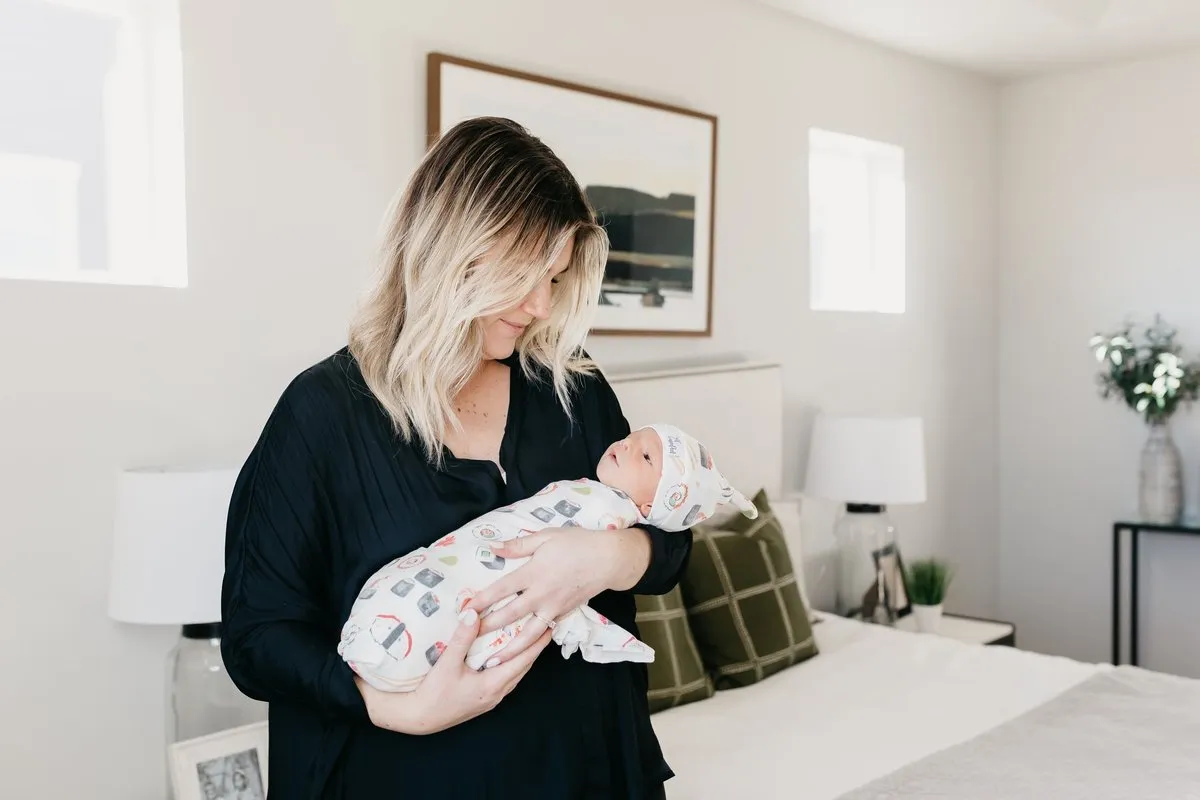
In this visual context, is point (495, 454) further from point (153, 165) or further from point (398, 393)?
point (153, 165)

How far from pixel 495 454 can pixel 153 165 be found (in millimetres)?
1256

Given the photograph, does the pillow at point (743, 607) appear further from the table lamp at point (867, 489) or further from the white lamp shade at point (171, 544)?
the white lamp shade at point (171, 544)

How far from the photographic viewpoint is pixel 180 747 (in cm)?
187

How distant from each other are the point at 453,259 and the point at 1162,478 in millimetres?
3595

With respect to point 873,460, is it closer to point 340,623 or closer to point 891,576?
point 891,576

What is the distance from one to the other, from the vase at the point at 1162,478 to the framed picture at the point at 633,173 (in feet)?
6.34

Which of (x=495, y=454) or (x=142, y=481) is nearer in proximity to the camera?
(x=495, y=454)

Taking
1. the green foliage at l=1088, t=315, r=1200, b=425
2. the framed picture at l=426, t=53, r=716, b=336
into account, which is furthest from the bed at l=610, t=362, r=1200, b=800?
the green foliage at l=1088, t=315, r=1200, b=425

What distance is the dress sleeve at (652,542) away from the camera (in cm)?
142

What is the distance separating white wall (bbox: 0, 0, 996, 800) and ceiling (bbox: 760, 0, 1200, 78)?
0.36 meters

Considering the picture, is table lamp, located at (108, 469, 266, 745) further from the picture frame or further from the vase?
the vase

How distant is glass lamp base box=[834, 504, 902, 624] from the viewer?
3514 millimetres

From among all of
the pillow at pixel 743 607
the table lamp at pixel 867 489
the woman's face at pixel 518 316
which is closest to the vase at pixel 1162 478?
the table lamp at pixel 867 489

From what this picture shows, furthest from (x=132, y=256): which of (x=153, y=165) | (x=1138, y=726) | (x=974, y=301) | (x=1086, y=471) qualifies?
(x=1086, y=471)
